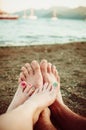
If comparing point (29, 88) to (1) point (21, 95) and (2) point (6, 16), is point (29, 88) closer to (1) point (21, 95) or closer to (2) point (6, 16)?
(1) point (21, 95)

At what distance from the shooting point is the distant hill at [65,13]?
833mm

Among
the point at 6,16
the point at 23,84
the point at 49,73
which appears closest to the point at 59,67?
the point at 49,73

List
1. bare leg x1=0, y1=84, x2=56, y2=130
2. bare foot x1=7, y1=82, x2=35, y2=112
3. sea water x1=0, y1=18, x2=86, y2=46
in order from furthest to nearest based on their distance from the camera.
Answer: sea water x1=0, y1=18, x2=86, y2=46, bare foot x1=7, y1=82, x2=35, y2=112, bare leg x1=0, y1=84, x2=56, y2=130

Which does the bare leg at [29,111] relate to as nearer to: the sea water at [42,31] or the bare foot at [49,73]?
the bare foot at [49,73]

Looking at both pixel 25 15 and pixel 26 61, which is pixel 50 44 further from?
pixel 25 15

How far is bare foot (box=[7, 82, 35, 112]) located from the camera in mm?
754

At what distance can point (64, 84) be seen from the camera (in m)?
0.89

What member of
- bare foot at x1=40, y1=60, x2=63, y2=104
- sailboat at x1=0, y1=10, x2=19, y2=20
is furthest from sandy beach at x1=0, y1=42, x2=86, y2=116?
sailboat at x1=0, y1=10, x2=19, y2=20

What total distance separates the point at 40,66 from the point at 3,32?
22cm

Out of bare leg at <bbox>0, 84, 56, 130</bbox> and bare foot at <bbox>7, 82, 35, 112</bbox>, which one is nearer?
bare leg at <bbox>0, 84, 56, 130</bbox>

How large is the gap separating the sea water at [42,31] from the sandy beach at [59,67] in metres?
0.04

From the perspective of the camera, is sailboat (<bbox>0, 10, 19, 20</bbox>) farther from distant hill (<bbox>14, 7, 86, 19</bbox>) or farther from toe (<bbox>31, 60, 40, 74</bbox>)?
toe (<bbox>31, 60, 40, 74</bbox>)

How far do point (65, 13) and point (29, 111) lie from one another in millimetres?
366

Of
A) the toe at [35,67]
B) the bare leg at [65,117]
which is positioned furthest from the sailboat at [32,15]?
the bare leg at [65,117]
